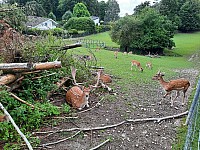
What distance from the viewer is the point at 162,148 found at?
4.64 m

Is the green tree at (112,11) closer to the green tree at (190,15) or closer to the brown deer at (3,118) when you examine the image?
the green tree at (190,15)

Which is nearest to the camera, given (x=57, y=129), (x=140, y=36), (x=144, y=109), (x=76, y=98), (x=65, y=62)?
(x=57, y=129)

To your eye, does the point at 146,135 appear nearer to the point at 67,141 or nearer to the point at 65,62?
the point at 67,141

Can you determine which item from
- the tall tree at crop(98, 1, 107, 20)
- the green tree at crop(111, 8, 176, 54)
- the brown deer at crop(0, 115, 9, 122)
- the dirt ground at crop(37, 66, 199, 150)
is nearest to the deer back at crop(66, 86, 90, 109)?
the dirt ground at crop(37, 66, 199, 150)

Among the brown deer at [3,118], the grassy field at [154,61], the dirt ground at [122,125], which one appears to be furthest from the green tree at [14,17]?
the brown deer at [3,118]

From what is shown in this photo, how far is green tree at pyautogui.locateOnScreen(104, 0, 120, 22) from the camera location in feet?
248

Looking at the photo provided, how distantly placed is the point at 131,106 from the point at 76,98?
62.8 inches

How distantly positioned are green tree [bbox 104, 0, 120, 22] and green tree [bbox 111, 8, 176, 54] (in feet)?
137

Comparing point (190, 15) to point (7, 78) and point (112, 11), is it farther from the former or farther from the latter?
point (7, 78)

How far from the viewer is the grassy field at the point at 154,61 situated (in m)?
10.8

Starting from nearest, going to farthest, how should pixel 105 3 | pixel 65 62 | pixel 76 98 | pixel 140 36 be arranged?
pixel 76 98, pixel 65 62, pixel 140 36, pixel 105 3

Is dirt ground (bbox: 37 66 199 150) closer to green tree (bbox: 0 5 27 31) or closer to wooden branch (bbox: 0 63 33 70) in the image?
wooden branch (bbox: 0 63 33 70)

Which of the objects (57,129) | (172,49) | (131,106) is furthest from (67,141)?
(172,49)

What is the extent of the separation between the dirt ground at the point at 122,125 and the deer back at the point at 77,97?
0.74 feet
